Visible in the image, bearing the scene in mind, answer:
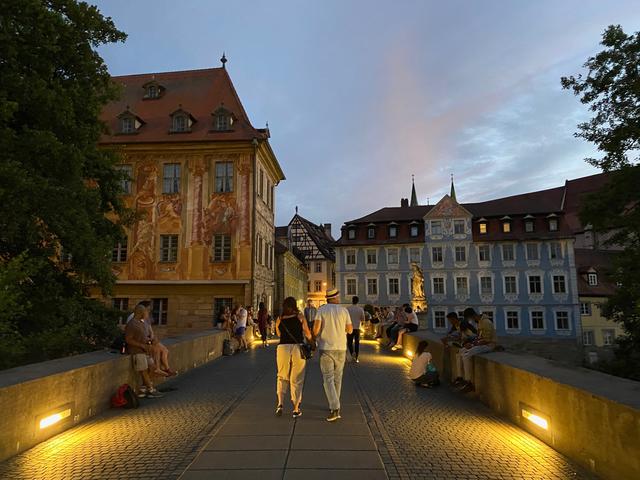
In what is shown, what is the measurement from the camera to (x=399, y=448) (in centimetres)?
543

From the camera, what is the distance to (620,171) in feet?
57.6

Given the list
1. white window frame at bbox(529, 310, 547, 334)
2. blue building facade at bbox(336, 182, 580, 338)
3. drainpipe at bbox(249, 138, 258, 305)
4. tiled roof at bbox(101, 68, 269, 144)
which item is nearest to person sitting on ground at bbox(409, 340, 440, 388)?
drainpipe at bbox(249, 138, 258, 305)

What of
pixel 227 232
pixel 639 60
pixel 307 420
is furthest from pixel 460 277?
pixel 307 420

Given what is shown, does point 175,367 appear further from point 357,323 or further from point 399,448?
point 399,448

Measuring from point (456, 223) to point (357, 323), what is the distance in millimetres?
39365

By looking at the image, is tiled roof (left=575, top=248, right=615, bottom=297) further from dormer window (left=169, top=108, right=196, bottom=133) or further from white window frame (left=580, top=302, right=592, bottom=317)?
dormer window (left=169, top=108, right=196, bottom=133)

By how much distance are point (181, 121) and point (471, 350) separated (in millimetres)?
25201

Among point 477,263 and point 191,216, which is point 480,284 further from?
point 191,216

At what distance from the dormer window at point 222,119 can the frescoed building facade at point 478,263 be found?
26.0 m

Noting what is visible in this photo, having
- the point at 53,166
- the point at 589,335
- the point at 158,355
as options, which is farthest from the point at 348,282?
the point at 158,355

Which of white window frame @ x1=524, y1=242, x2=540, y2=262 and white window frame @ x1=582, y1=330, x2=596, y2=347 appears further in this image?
white window frame @ x1=582, y1=330, x2=596, y2=347

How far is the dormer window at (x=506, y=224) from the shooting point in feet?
163

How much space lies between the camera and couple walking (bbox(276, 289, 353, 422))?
6.89 metres

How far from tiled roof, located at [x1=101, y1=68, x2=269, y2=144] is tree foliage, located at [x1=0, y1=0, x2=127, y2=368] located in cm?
1481
